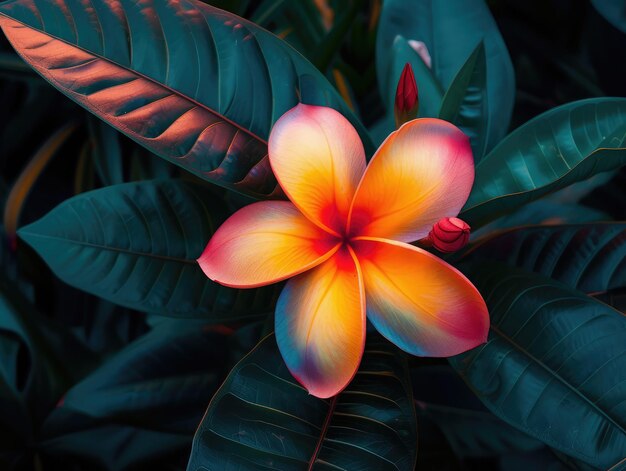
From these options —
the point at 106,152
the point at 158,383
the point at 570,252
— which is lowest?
the point at 158,383

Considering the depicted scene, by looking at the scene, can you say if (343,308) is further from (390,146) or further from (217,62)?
(217,62)

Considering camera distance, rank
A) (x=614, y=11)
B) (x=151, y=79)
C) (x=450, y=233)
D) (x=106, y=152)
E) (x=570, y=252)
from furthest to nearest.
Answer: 1. (x=106, y=152)
2. (x=614, y=11)
3. (x=570, y=252)
4. (x=151, y=79)
5. (x=450, y=233)

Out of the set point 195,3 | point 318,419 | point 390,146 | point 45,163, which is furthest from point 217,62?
point 45,163

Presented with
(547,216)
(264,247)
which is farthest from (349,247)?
(547,216)

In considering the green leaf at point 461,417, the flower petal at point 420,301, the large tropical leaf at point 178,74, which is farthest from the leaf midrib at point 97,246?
the green leaf at point 461,417

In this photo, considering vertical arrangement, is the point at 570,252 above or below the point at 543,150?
below

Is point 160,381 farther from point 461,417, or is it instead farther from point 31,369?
point 461,417
